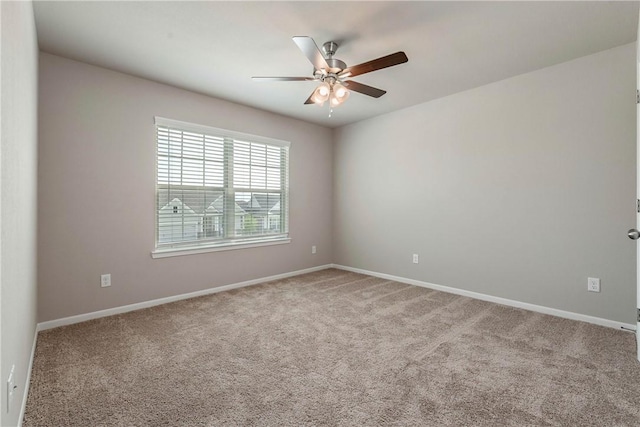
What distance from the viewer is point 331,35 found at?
247 cm

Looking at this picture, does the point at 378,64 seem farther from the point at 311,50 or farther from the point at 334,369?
the point at 334,369

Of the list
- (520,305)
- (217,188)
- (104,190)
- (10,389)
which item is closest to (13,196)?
(10,389)

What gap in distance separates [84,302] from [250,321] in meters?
1.58

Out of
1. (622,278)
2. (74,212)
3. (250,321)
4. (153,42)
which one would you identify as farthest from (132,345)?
(622,278)

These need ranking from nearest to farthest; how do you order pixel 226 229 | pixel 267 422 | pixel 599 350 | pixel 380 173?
pixel 267 422 → pixel 599 350 → pixel 226 229 → pixel 380 173

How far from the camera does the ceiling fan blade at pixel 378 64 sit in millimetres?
2145

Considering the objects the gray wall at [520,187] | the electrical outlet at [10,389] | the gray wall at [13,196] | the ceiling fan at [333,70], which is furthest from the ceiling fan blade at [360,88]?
the electrical outlet at [10,389]

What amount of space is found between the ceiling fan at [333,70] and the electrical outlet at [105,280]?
2387mm

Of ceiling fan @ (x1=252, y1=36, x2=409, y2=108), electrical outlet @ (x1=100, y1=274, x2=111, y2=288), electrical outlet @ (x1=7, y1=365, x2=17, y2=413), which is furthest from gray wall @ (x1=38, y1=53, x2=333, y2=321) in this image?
electrical outlet @ (x1=7, y1=365, x2=17, y2=413)

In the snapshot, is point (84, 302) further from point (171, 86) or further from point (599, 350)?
point (599, 350)

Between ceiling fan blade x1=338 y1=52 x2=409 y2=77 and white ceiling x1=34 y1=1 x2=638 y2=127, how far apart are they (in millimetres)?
300

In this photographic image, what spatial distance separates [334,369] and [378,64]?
2.15m

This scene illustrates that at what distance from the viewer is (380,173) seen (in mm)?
4613

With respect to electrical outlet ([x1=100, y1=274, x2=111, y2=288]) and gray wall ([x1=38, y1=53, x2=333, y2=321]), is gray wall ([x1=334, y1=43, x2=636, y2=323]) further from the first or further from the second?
electrical outlet ([x1=100, y1=274, x2=111, y2=288])
